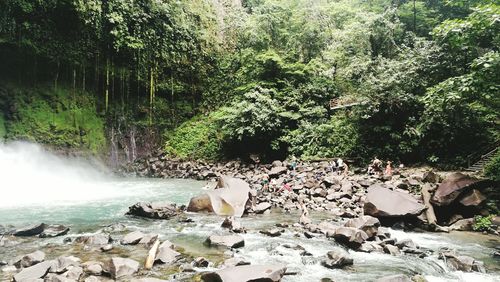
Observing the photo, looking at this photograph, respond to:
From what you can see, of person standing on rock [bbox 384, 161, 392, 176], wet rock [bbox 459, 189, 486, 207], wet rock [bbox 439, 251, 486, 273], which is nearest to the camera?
wet rock [bbox 439, 251, 486, 273]

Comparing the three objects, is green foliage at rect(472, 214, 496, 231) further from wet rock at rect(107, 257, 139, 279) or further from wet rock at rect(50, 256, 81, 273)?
wet rock at rect(50, 256, 81, 273)

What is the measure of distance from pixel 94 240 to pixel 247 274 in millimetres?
3898

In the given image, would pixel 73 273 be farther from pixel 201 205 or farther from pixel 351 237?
pixel 201 205

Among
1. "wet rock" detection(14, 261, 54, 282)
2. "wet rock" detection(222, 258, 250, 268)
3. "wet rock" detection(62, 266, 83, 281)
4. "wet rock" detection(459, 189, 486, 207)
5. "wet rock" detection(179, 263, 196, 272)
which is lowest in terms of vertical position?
"wet rock" detection(179, 263, 196, 272)

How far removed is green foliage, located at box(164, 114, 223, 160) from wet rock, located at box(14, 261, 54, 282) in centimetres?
1779

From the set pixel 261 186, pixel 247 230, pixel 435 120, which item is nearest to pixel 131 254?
pixel 247 230

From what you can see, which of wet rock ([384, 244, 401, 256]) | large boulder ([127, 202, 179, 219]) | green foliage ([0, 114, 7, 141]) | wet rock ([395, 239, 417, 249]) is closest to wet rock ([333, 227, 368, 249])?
wet rock ([384, 244, 401, 256])

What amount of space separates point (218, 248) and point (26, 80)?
18.7m

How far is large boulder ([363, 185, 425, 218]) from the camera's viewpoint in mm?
9227

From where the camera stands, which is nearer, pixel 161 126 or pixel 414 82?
pixel 414 82

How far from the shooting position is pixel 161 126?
2570 centimetres

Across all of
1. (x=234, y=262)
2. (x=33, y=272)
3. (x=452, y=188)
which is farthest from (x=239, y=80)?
(x=33, y=272)

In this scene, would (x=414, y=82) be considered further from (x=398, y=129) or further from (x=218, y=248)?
(x=218, y=248)

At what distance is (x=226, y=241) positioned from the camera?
24.4 ft
